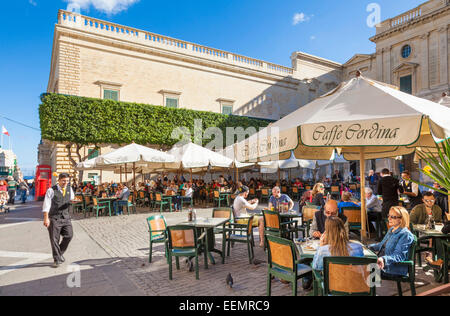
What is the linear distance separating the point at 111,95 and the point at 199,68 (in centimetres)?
853

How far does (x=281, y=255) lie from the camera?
354cm

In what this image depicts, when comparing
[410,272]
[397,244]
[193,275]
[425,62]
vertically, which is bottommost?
[193,275]

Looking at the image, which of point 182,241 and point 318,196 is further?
point 318,196

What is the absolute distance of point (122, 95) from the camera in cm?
2244

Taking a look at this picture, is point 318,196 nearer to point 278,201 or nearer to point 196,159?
point 278,201

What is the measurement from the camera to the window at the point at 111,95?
2150 cm

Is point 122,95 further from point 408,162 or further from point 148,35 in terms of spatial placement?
point 408,162

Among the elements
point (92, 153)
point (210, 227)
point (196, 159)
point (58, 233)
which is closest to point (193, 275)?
point (210, 227)

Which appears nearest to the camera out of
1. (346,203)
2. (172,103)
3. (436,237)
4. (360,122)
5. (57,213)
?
(360,122)

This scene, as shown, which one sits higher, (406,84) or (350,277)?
(406,84)

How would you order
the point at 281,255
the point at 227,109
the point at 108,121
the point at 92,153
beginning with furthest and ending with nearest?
the point at 227,109 < the point at 92,153 < the point at 108,121 < the point at 281,255
